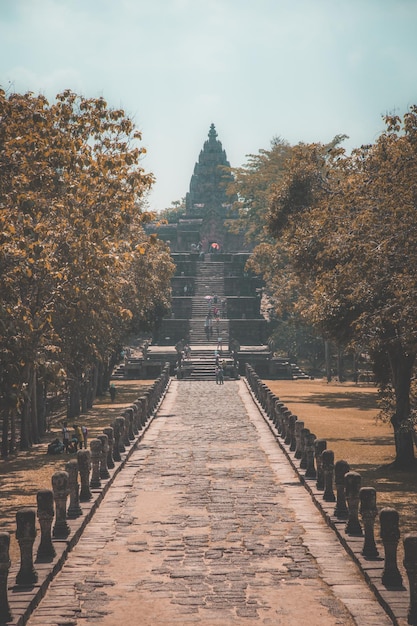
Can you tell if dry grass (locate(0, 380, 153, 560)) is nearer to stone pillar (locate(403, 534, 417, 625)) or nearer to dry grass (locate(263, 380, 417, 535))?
stone pillar (locate(403, 534, 417, 625))

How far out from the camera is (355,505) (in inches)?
539

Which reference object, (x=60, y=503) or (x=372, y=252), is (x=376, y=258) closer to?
(x=372, y=252)

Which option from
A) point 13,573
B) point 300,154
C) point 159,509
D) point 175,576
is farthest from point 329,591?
point 300,154

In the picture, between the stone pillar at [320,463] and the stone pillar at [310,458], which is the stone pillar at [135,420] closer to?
the stone pillar at [310,458]

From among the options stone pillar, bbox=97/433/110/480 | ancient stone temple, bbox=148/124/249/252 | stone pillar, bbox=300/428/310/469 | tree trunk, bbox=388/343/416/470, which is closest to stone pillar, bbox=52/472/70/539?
stone pillar, bbox=97/433/110/480

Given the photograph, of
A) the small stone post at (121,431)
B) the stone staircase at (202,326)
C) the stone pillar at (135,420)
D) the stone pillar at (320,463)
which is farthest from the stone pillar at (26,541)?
the stone staircase at (202,326)

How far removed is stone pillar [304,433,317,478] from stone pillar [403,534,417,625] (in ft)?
32.2

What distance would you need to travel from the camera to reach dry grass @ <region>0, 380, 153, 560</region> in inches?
658

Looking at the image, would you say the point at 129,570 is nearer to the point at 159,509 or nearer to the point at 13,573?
the point at 13,573

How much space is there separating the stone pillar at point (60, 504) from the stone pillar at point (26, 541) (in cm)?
252

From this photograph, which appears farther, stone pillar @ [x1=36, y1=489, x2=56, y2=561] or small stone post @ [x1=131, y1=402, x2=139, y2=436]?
small stone post @ [x1=131, y1=402, x2=139, y2=436]

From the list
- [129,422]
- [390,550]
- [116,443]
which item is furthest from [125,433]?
[390,550]

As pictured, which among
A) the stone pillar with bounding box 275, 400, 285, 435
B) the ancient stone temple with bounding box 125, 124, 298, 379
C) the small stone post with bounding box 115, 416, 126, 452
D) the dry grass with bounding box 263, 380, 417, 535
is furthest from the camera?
the ancient stone temple with bounding box 125, 124, 298, 379

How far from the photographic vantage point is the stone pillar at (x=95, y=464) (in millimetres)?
18250
